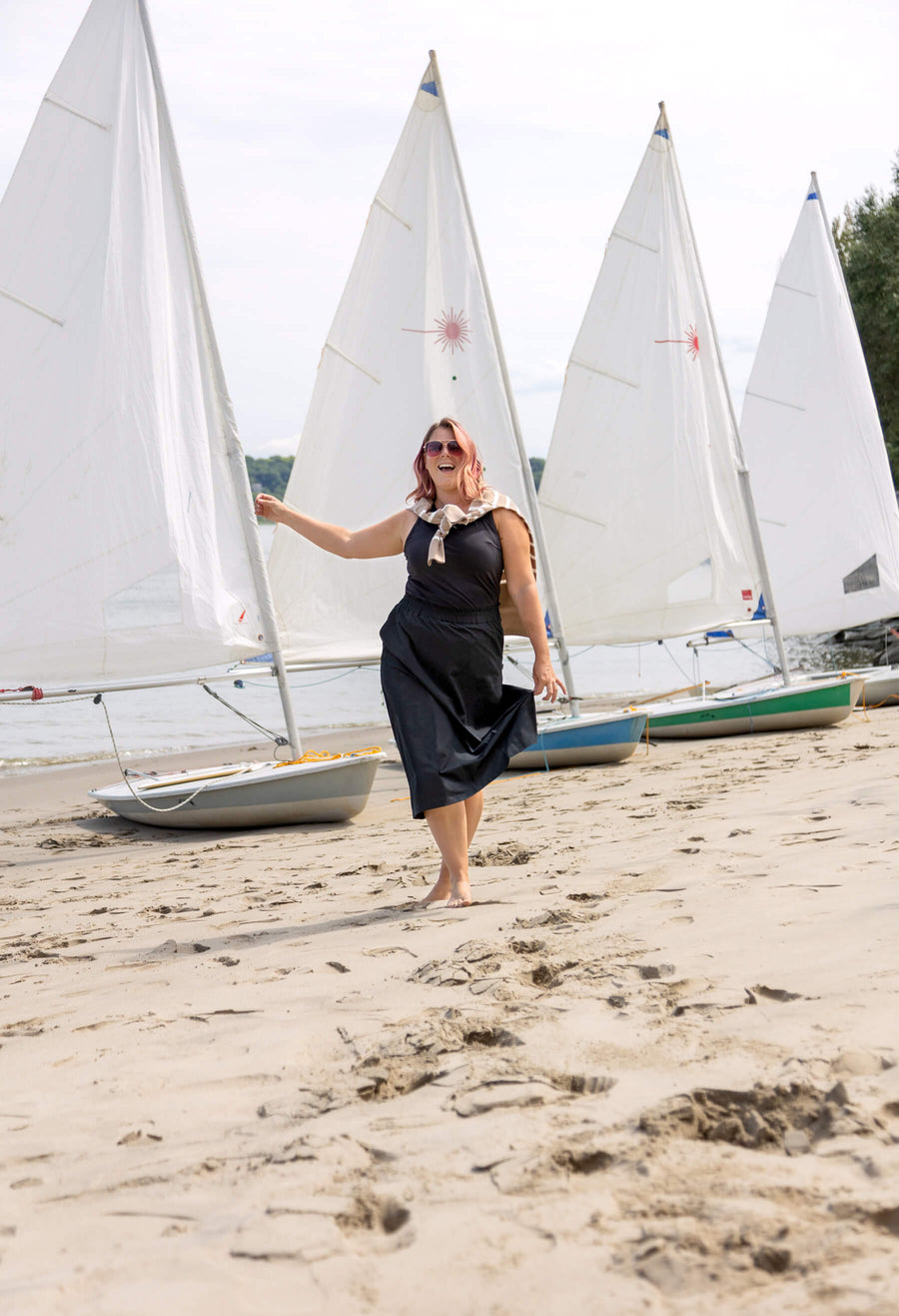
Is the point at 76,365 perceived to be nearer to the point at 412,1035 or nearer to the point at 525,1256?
the point at 412,1035

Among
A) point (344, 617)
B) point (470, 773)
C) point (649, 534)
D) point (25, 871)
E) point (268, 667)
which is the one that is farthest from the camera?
point (649, 534)

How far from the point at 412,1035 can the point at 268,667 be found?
5.36 meters

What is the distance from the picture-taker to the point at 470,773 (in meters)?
3.82

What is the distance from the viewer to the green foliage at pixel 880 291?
78.9 feet

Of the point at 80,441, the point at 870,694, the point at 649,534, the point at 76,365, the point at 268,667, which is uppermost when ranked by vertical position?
the point at 76,365

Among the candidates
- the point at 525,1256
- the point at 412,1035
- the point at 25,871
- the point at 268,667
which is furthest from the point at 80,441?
the point at 525,1256

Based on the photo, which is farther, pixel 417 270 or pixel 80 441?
pixel 417 270

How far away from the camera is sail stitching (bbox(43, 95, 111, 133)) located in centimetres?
707

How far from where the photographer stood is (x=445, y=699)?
3.82m

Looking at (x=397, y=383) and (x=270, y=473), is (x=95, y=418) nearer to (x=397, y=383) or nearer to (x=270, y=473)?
(x=397, y=383)

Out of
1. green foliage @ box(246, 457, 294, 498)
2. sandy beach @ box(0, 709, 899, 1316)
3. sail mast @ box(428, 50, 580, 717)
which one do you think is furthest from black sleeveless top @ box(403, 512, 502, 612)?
green foliage @ box(246, 457, 294, 498)

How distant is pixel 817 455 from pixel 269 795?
28.1 ft

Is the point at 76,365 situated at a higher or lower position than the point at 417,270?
lower

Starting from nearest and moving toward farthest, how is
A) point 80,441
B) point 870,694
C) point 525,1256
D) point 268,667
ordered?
point 525,1256, point 80,441, point 268,667, point 870,694
